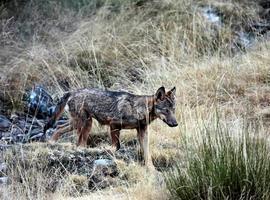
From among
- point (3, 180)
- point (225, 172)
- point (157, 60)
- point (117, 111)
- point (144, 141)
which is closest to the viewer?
point (225, 172)

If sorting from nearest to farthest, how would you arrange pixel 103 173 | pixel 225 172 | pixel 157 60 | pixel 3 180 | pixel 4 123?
pixel 225 172 < pixel 3 180 < pixel 103 173 < pixel 4 123 < pixel 157 60

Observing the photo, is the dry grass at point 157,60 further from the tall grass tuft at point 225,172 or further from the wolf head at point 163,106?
the tall grass tuft at point 225,172

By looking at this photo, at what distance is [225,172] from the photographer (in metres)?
4.92

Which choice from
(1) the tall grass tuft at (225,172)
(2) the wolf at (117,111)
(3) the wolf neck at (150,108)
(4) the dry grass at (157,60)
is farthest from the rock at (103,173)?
(1) the tall grass tuft at (225,172)

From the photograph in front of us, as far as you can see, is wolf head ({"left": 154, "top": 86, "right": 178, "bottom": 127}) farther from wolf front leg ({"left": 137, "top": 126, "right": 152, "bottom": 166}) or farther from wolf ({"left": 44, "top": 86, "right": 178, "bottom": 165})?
wolf front leg ({"left": 137, "top": 126, "right": 152, "bottom": 166})

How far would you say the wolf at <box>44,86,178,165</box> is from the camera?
22.6 feet

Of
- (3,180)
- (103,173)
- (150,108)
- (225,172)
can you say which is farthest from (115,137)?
(225,172)

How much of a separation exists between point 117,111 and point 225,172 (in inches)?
91.1

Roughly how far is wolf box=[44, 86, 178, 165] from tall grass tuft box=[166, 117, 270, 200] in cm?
155

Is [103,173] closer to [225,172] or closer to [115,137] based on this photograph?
[115,137]

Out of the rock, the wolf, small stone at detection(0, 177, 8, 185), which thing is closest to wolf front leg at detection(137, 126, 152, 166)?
the wolf

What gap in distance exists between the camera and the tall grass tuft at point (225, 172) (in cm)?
487

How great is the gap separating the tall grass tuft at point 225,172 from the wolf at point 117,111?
1.55 m

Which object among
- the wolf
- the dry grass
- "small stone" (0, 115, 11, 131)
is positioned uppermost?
the dry grass
